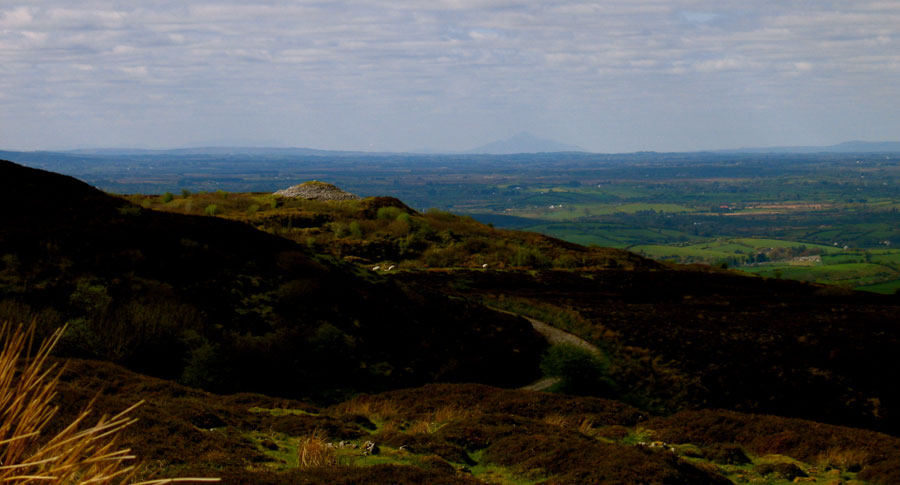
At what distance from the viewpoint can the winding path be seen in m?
27.2

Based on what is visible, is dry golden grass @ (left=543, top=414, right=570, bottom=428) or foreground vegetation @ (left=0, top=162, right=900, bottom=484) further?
dry golden grass @ (left=543, top=414, right=570, bottom=428)

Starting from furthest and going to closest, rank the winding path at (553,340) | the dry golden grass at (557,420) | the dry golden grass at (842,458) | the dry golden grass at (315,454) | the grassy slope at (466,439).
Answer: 1. the winding path at (553,340)
2. the dry golden grass at (557,420)
3. the dry golden grass at (842,458)
4. the dry golden grass at (315,454)
5. the grassy slope at (466,439)

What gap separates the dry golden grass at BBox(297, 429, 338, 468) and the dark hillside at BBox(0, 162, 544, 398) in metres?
9.64

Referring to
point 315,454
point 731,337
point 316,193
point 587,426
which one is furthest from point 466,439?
point 316,193

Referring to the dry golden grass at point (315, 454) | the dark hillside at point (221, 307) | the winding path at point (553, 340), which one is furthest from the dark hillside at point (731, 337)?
the dry golden grass at point (315, 454)

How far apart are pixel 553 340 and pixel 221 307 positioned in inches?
542

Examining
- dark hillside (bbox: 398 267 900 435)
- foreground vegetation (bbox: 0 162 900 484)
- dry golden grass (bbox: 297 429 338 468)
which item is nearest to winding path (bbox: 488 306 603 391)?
foreground vegetation (bbox: 0 162 900 484)

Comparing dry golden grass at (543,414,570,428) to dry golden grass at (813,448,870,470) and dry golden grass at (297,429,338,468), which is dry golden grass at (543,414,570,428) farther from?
dry golden grass at (297,429,338,468)

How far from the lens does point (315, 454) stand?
1284cm

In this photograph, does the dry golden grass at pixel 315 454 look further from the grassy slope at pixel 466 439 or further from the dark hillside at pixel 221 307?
the dark hillside at pixel 221 307

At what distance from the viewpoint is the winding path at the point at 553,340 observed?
2719 cm

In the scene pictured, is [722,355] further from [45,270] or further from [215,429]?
[45,270]

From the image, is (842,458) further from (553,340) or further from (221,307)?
(221,307)

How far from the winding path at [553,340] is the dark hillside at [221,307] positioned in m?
0.84
